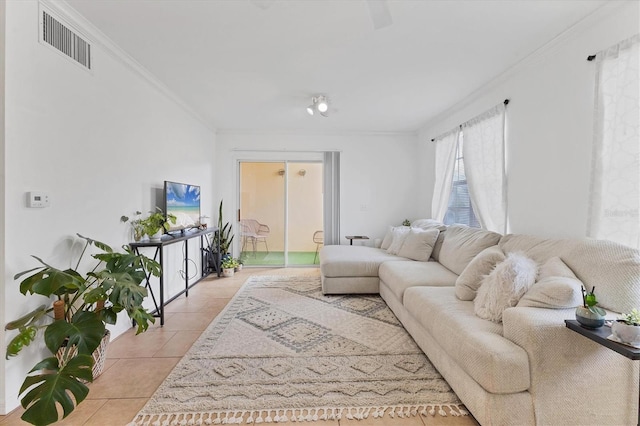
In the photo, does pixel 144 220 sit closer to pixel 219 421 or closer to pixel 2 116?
pixel 2 116

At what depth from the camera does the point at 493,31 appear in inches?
90.6

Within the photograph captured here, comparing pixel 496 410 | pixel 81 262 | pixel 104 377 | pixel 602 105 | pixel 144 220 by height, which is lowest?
pixel 104 377

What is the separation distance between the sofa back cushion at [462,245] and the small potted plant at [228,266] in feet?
11.0

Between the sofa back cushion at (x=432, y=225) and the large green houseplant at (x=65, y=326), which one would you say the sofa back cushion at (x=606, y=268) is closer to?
the sofa back cushion at (x=432, y=225)

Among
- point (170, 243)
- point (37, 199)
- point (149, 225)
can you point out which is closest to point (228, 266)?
point (170, 243)

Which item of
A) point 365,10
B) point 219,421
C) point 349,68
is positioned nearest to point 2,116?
point 219,421

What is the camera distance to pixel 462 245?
10.4 feet

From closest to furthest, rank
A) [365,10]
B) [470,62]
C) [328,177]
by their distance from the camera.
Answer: [365,10], [470,62], [328,177]

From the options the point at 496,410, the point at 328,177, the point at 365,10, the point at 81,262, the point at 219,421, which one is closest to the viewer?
the point at 496,410

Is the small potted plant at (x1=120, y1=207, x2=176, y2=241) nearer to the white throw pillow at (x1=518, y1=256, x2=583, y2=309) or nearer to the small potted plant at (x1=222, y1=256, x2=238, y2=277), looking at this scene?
the small potted plant at (x1=222, y1=256, x2=238, y2=277)

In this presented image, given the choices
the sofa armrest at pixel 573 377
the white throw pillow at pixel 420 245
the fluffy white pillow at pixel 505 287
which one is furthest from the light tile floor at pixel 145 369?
the white throw pillow at pixel 420 245

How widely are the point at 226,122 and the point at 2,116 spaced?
3453 mm

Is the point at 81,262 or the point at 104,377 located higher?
the point at 81,262

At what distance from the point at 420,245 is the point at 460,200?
3.29 feet
